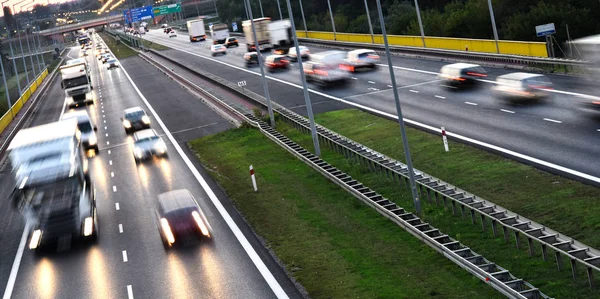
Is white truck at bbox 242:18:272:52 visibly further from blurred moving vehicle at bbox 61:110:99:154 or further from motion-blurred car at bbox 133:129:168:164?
motion-blurred car at bbox 133:129:168:164

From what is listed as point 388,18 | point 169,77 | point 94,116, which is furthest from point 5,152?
point 388,18

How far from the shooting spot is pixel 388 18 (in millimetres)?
117688

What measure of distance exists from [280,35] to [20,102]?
101ft

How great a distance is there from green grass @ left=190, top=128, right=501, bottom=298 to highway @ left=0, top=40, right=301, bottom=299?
0.78 m

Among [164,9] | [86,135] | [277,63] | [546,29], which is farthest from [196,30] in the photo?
[86,135]

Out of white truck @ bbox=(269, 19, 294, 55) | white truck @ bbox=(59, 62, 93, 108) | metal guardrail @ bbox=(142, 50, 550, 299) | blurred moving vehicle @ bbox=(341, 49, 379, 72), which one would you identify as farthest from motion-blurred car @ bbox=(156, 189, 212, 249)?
white truck @ bbox=(269, 19, 294, 55)

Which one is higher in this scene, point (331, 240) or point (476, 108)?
point (476, 108)

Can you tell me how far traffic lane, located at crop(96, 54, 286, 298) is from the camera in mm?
25844

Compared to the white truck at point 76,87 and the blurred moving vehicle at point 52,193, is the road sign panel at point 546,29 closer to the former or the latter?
the blurred moving vehicle at point 52,193

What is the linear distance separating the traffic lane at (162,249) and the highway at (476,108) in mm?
13203

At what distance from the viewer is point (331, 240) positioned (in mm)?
28891

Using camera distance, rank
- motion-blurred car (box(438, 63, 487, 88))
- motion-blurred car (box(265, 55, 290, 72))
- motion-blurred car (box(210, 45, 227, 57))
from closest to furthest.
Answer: motion-blurred car (box(438, 63, 487, 88)) → motion-blurred car (box(265, 55, 290, 72)) → motion-blurred car (box(210, 45, 227, 57))

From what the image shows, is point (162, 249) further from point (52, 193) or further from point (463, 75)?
point (463, 75)

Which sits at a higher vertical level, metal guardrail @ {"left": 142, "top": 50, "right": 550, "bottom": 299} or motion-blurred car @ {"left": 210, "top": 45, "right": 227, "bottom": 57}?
motion-blurred car @ {"left": 210, "top": 45, "right": 227, "bottom": 57}
